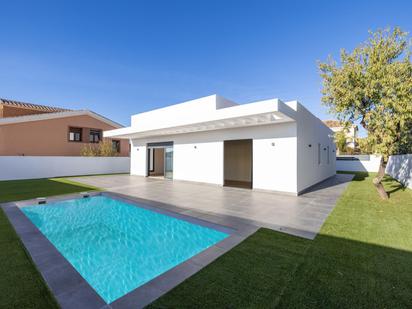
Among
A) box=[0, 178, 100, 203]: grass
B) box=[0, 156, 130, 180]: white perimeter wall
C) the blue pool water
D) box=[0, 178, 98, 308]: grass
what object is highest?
box=[0, 156, 130, 180]: white perimeter wall

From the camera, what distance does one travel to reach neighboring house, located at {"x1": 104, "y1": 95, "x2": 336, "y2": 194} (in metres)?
9.00

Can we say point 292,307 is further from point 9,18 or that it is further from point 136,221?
point 9,18

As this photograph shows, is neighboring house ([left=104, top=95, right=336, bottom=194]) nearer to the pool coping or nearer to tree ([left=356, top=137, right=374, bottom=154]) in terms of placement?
tree ([left=356, top=137, right=374, bottom=154])

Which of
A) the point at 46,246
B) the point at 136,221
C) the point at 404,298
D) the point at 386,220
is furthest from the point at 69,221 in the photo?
the point at 386,220

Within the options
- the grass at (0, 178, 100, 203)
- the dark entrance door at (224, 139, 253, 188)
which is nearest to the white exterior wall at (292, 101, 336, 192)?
the dark entrance door at (224, 139, 253, 188)

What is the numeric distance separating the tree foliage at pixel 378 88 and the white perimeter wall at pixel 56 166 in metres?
19.9

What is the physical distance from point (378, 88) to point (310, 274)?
770cm

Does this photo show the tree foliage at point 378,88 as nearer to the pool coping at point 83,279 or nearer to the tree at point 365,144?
the tree at point 365,144

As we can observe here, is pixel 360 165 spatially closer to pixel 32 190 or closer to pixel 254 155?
pixel 254 155

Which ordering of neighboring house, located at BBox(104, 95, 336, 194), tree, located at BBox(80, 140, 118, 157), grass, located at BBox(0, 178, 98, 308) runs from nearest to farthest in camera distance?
grass, located at BBox(0, 178, 98, 308), neighboring house, located at BBox(104, 95, 336, 194), tree, located at BBox(80, 140, 118, 157)

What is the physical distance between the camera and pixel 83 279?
284cm

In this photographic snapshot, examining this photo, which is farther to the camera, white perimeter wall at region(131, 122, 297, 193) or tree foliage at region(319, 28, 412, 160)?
white perimeter wall at region(131, 122, 297, 193)

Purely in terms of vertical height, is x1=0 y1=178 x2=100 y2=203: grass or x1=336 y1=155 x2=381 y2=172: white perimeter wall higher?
x1=336 y1=155 x2=381 y2=172: white perimeter wall

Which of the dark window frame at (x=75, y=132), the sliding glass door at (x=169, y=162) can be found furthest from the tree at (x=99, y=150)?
the sliding glass door at (x=169, y=162)
